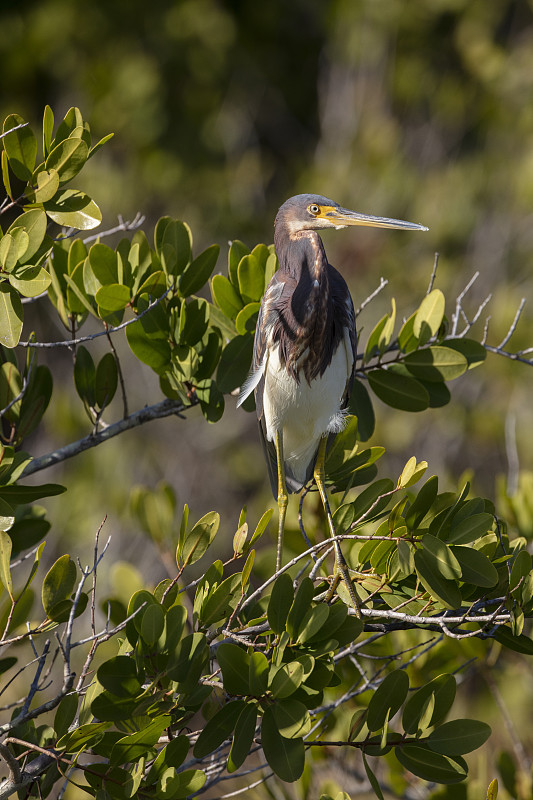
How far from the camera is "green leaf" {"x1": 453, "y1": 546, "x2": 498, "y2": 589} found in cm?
162

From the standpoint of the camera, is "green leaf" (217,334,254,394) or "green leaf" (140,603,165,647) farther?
"green leaf" (217,334,254,394)

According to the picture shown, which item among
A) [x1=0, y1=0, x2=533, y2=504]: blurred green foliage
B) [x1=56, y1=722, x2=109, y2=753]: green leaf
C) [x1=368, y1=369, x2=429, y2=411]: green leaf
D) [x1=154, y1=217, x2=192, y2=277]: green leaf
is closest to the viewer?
[x1=56, y1=722, x2=109, y2=753]: green leaf

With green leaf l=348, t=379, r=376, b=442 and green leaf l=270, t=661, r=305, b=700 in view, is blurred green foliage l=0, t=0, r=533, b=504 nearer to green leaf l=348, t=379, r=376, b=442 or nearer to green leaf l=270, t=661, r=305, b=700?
green leaf l=348, t=379, r=376, b=442

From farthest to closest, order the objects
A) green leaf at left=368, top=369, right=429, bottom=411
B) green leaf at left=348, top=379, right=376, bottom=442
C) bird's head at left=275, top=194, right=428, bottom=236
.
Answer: bird's head at left=275, top=194, right=428, bottom=236, green leaf at left=348, top=379, right=376, bottom=442, green leaf at left=368, top=369, right=429, bottom=411

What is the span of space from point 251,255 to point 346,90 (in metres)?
5.85


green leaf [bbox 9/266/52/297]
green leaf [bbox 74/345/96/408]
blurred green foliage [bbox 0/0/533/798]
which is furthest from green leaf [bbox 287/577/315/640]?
blurred green foliage [bbox 0/0/533/798]

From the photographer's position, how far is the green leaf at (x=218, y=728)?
156 centimetres

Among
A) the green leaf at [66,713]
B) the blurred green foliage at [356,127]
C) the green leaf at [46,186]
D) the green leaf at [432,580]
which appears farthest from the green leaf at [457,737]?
the blurred green foliage at [356,127]

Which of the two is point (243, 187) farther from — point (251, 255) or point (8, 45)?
point (251, 255)

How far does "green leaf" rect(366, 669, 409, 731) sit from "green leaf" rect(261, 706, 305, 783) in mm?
229

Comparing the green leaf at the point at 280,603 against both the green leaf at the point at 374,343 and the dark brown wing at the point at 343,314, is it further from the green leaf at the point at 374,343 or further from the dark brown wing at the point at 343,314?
the dark brown wing at the point at 343,314

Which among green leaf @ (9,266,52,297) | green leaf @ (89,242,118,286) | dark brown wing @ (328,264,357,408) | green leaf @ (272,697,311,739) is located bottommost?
green leaf @ (272,697,311,739)

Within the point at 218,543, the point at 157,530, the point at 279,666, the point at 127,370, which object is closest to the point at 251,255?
the point at 157,530

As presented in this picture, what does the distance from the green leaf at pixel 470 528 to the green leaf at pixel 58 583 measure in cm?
85
